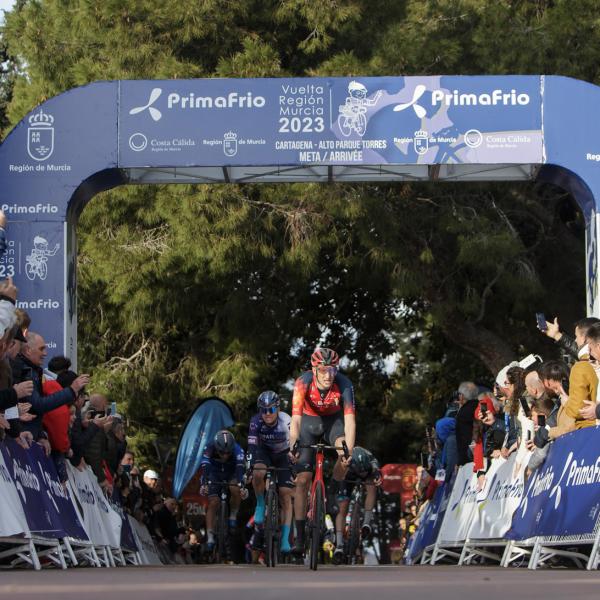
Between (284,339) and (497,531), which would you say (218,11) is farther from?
(497,531)

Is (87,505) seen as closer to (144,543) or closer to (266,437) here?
(266,437)

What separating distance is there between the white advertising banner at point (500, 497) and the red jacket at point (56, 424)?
13.6 feet

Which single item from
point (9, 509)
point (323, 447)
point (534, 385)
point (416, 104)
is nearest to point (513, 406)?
point (534, 385)

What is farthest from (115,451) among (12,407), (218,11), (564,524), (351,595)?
(351,595)

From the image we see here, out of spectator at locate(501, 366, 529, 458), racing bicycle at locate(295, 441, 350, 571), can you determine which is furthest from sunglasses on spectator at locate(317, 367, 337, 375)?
spectator at locate(501, 366, 529, 458)

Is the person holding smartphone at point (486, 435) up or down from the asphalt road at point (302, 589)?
up

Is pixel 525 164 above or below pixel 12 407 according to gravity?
above

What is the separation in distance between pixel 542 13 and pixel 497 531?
1247 centimetres

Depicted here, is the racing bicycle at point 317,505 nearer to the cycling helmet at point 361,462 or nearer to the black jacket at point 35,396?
the black jacket at point 35,396

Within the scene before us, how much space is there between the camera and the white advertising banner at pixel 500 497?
44.3 feet

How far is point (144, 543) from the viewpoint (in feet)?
68.6

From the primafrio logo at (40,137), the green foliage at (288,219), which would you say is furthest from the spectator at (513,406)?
the green foliage at (288,219)

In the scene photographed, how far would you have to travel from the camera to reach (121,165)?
1770 centimetres

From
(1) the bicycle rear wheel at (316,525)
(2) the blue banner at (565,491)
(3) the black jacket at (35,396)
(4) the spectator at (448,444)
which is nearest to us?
(2) the blue banner at (565,491)
